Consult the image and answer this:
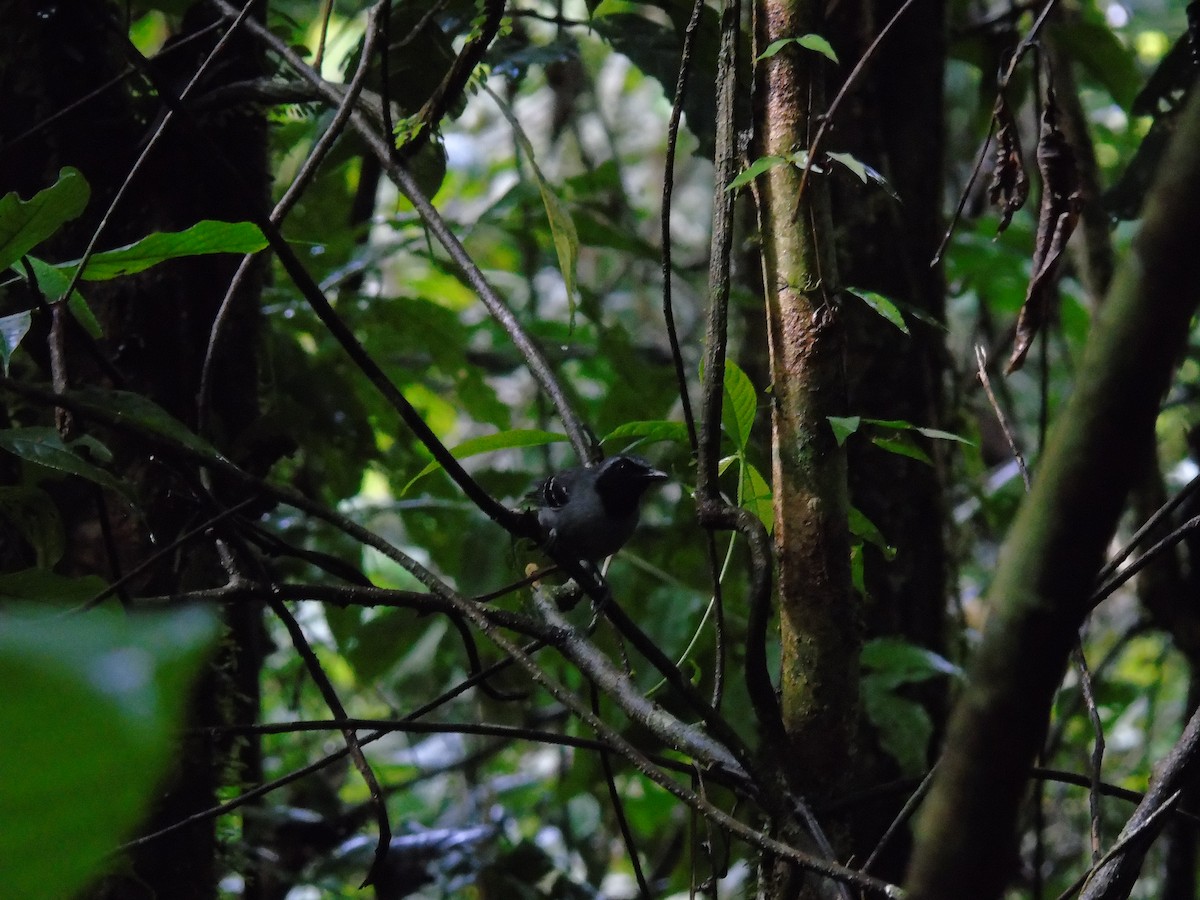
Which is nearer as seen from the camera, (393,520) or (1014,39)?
(1014,39)

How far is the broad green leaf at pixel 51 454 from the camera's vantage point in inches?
57.1

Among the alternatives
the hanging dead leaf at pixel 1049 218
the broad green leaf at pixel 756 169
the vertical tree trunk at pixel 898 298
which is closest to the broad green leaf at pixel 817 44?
the broad green leaf at pixel 756 169

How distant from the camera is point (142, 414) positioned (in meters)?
1.44

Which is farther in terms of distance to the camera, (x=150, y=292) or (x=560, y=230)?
(x=150, y=292)

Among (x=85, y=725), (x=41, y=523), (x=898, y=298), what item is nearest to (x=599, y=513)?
(x=898, y=298)

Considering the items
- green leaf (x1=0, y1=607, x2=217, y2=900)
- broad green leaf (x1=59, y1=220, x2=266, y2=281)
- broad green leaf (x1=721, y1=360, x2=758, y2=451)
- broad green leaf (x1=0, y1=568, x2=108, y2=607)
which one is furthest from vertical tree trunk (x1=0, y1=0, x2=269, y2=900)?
green leaf (x1=0, y1=607, x2=217, y2=900)

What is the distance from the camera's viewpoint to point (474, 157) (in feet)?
26.6

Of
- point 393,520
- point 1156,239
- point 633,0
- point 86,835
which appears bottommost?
point 393,520

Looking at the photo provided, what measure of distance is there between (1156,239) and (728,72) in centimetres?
100

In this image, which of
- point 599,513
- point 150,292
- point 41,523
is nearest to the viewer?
point 41,523

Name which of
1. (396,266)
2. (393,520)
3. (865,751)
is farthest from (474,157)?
(865,751)

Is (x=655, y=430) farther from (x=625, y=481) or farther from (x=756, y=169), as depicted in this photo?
(x=625, y=481)

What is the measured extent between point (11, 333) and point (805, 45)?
1.17 metres

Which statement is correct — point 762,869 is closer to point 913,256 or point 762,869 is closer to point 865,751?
point 865,751
